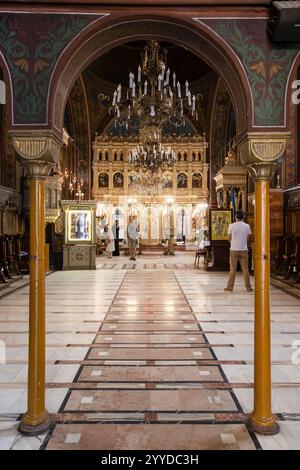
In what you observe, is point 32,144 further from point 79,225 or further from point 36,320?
point 79,225

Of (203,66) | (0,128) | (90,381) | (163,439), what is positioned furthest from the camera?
(203,66)

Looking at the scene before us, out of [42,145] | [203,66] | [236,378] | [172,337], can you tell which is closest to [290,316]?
[172,337]

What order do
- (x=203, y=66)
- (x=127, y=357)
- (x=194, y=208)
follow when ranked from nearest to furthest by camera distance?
Result: 1. (x=127, y=357)
2. (x=203, y=66)
3. (x=194, y=208)

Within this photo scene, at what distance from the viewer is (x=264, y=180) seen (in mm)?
2916

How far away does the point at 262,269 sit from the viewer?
283cm

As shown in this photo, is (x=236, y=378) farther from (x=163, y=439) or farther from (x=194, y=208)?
(x=194, y=208)

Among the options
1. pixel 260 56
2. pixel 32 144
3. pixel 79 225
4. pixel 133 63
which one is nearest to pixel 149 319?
pixel 32 144

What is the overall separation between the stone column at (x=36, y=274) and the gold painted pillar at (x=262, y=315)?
4.38 ft

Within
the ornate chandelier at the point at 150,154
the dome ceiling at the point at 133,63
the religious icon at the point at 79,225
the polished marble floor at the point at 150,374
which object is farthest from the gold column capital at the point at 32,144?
the dome ceiling at the point at 133,63

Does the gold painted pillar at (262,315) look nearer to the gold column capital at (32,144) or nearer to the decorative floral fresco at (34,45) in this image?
the gold column capital at (32,144)

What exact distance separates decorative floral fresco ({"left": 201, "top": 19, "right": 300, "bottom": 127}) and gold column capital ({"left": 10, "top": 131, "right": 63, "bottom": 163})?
131 cm

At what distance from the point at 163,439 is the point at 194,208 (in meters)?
22.7

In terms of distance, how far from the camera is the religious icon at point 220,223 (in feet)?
39.4

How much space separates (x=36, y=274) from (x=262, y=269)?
1.48 metres
